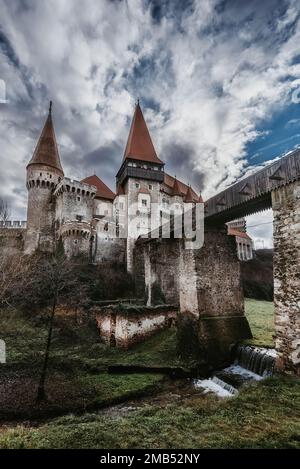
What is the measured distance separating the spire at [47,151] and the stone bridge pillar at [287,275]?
Result: 94.4 feet

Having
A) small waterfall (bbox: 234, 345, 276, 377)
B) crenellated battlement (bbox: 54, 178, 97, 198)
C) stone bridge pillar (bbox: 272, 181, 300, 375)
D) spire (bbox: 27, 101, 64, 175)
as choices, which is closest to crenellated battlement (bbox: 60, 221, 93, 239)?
crenellated battlement (bbox: 54, 178, 97, 198)

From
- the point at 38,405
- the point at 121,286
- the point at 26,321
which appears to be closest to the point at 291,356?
the point at 38,405

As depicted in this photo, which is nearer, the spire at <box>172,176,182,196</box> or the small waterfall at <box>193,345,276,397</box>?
the small waterfall at <box>193,345,276,397</box>

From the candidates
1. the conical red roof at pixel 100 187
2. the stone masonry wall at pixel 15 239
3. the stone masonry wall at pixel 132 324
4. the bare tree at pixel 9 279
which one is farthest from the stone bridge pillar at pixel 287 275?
the conical red roof at pixel 100 187

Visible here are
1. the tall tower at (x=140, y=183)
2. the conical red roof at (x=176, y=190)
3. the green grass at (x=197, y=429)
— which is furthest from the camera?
the conical red roof at (x=176, y=190)

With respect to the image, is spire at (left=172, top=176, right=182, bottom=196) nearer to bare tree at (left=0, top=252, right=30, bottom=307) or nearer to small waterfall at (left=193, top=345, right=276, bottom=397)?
bare tree at (left=0, top=252, right=30, bottom=307)

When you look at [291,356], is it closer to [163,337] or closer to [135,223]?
[163,337]

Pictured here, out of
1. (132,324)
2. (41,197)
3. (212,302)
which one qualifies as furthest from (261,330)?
(41,197)

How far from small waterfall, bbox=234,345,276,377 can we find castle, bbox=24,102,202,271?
19.2 metres

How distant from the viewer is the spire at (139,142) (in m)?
A: 34.1

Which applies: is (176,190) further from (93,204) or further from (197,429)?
(197,429)

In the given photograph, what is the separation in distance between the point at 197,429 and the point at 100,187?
32.1m

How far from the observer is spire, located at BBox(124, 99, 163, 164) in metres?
34.1

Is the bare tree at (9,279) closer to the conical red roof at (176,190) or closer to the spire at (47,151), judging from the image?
the spire at (47,151)
